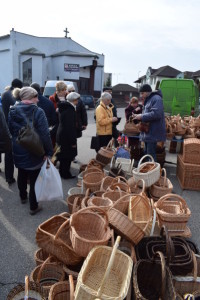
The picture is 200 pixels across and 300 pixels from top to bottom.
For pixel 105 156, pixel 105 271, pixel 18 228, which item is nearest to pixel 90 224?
pixel 105 271

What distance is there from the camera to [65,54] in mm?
26812

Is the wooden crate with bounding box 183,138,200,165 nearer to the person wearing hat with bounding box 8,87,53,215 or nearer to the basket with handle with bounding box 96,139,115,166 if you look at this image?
the basket with handle with bounding box 96,139,115,166

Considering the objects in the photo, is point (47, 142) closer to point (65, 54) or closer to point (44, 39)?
point (65, 54)

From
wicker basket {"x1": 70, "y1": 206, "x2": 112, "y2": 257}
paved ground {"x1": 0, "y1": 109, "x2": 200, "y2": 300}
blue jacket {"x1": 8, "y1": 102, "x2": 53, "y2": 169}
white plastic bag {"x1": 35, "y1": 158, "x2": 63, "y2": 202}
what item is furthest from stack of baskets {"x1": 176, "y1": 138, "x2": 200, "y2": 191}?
wicker basket {"x1": 70, "y1": 206, "x2": 112, "y2": 257}

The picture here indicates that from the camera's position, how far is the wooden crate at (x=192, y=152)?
15.9 feet

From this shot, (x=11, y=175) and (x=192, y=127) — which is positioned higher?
(x=192, y=127)

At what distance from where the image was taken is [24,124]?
139 inches

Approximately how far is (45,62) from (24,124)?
85.6 ft

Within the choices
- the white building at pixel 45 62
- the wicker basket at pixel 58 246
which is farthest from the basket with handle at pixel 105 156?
the white building at pixel 45 62

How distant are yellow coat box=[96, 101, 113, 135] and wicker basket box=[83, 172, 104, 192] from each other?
1.47 metres

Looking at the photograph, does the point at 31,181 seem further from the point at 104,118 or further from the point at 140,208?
the point at 104,118

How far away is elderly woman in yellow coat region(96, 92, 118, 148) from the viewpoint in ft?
17.6

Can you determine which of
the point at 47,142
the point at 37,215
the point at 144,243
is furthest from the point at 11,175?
the point at 144,243

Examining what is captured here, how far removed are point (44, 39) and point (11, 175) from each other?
2741 centimetres
